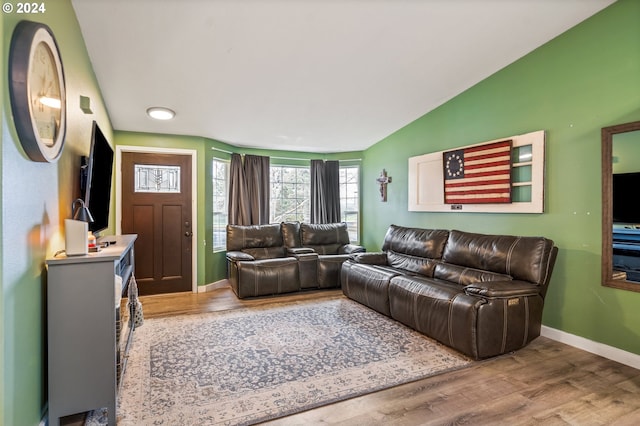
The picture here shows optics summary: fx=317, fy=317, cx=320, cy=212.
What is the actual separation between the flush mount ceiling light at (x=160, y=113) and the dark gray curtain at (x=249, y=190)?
143 cm

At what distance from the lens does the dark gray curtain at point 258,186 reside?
214 inches

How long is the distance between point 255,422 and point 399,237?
3.12m

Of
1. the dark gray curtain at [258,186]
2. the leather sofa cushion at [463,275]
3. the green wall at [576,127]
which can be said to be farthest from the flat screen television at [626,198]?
the dark gray curtain at [258,186]

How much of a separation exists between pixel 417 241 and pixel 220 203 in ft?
10.5

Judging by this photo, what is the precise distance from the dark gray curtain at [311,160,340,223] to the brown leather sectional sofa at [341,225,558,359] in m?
2.00

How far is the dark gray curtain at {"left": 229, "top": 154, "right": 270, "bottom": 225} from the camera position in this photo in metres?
5.28

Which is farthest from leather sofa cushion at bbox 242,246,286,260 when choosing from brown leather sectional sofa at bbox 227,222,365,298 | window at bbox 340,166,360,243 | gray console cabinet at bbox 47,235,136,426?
gray console cabinet at bbox 47,235,136,426

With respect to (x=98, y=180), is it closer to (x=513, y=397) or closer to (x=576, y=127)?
(x=513, y=397)

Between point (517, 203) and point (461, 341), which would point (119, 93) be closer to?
point (461, 341)

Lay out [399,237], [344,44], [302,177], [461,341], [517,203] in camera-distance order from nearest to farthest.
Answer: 1. [461,341]
2. [344,44]
3. [517,203]
4. [399,237]
5. [302,177]

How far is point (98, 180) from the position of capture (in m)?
2.57

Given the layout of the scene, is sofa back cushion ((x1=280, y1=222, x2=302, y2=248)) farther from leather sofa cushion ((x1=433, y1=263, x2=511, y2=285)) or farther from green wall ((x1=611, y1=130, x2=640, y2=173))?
green wall ((x1=611, y1=130, x2=640, y2=173))

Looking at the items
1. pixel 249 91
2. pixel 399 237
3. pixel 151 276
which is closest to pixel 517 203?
pixel 399 237

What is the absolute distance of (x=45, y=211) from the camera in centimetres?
176
